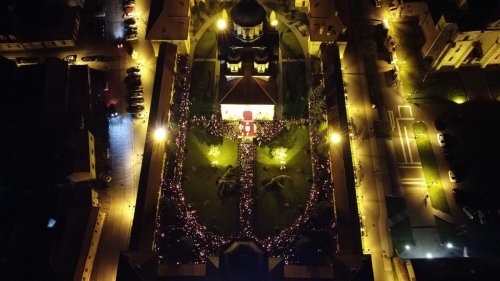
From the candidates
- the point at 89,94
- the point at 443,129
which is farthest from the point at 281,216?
the point at 89,94

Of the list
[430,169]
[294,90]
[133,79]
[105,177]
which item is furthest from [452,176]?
[133,79]

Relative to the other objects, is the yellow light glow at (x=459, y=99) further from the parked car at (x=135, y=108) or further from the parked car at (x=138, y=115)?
the parked car at (x=135, y=108)

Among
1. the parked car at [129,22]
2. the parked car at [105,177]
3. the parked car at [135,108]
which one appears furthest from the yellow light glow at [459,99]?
the parked car at [129,22]

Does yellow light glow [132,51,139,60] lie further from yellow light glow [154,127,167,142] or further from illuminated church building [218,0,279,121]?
yellow light glow [154,127,167,142]

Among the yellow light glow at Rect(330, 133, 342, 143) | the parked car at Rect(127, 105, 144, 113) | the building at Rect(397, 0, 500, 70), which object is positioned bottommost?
the yellow light glow at Rect(330, 133, 342, 143)

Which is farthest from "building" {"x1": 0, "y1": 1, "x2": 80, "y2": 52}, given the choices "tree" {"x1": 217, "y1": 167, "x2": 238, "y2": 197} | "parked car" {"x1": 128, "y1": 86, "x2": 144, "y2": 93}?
"tree" {"x1": 217, "y1": 167, "x2": 238, "y2": 197}

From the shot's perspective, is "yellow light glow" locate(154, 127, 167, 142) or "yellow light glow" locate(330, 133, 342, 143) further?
"yellow light glow" locate(154, 127, 167, 142)

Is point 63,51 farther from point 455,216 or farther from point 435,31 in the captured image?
point 455,216
